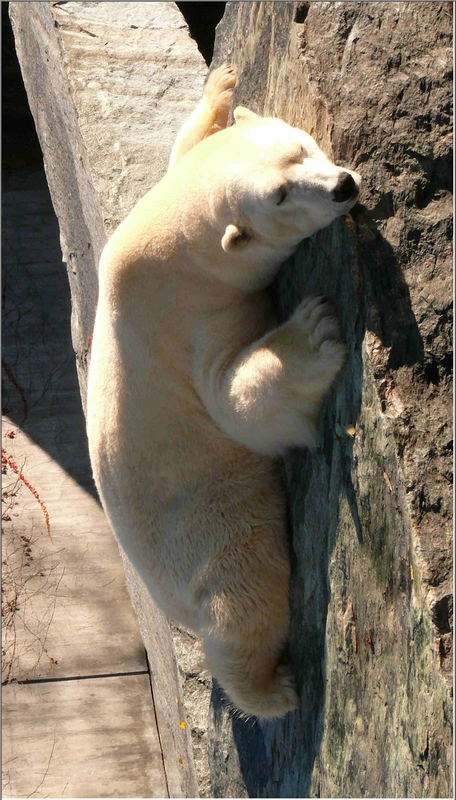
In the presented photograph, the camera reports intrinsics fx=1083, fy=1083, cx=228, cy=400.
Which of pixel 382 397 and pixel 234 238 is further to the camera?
pixel 234 238

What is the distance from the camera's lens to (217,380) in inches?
125

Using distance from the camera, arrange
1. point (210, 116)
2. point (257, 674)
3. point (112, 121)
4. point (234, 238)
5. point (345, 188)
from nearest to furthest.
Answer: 1. point (345, 188)
2. point (234, 238)
3. point (257, 674)
4. point (210, 116)
5. point (112, 121)

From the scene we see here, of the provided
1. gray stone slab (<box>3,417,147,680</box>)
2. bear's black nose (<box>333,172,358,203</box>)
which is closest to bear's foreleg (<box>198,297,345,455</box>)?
bear's black nose (<box>333,172,358,203</box>)

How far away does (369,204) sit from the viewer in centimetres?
268

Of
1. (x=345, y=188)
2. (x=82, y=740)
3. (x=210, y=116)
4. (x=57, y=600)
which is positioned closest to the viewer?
(x=345, y=188)

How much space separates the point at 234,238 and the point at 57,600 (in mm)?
5096

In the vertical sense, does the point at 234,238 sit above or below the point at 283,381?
above

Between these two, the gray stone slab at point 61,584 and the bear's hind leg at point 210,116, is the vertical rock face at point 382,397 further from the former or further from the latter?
the gray stone slab at point 61,584

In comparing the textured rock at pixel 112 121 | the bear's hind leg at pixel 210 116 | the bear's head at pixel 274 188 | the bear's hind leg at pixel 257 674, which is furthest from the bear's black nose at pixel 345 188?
the textured rock at pixel 112 121

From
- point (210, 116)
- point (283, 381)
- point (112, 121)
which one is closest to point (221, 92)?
point (210, 116)

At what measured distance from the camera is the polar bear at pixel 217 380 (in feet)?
9.37

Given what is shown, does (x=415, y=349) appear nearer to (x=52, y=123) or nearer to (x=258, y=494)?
(x=258, y=494)

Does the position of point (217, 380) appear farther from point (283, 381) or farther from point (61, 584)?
point (61, 584)

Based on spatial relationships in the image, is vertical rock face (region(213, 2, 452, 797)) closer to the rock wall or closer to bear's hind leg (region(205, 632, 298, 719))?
the rock wall
